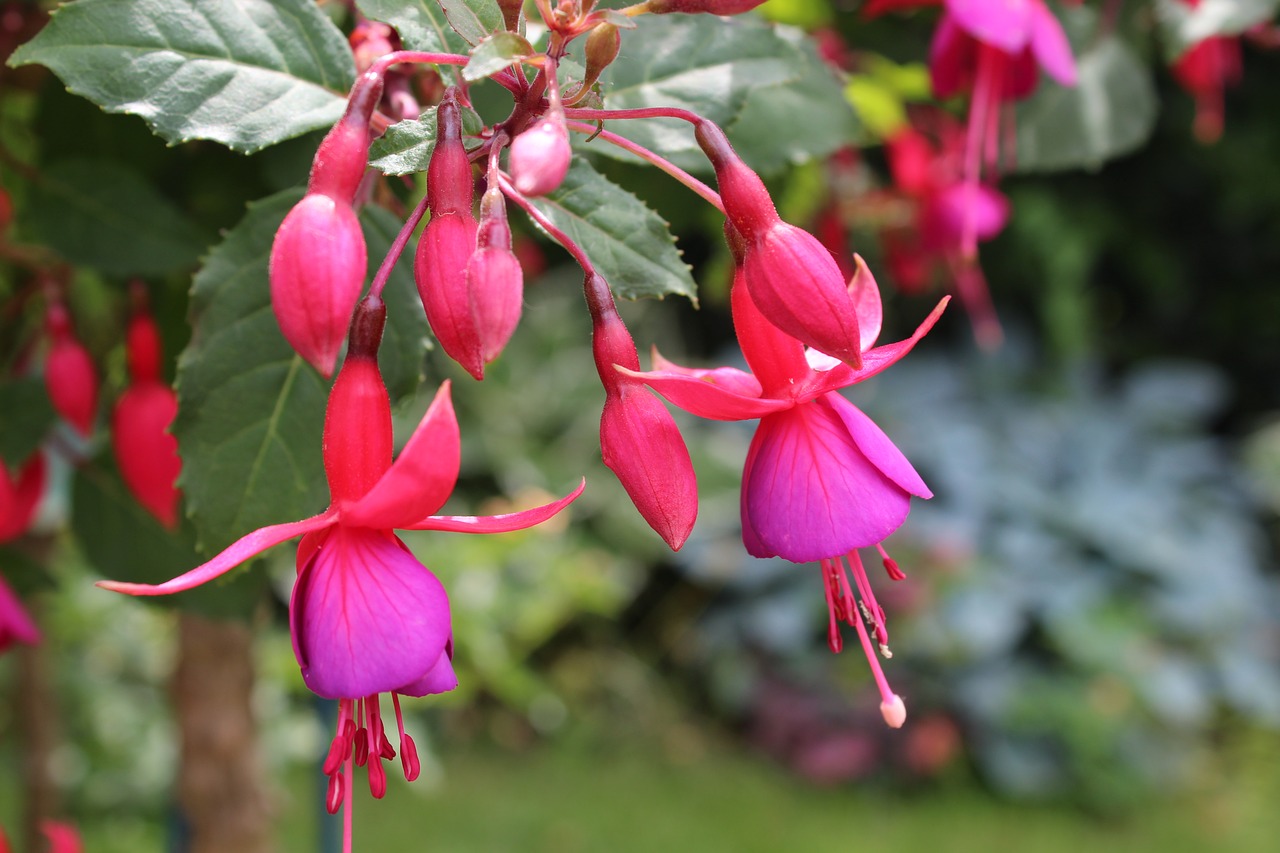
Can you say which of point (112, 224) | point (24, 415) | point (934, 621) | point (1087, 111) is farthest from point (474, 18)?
point (934, 621)

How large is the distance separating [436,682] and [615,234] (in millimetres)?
167

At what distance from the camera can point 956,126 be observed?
0.99m

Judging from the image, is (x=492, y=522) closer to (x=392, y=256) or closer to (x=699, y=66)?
(x=392, y=256)

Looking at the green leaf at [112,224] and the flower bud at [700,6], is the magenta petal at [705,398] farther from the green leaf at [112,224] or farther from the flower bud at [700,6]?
the green leaf at [112,224]

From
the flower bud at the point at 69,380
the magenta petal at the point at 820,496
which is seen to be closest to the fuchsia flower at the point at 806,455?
the magenta petal at the point at 820,496

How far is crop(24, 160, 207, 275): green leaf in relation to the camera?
0.53 m

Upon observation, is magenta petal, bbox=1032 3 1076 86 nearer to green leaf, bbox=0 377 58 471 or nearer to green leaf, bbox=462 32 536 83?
green leaf, bbox=462 32 536 83

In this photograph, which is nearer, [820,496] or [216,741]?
[820,496]

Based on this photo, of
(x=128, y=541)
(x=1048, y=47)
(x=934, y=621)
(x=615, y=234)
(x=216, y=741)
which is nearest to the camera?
(x=615, y=234)

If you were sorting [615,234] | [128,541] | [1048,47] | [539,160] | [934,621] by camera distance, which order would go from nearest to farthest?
[539,160], [615,234], [1048,47], [128,541], [934,621]

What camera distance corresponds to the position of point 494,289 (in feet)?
0.97

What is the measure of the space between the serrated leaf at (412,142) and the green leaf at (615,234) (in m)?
0.05

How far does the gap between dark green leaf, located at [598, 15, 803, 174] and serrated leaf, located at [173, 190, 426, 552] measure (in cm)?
13

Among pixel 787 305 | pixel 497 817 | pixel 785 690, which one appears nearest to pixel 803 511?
pixel 787 305
